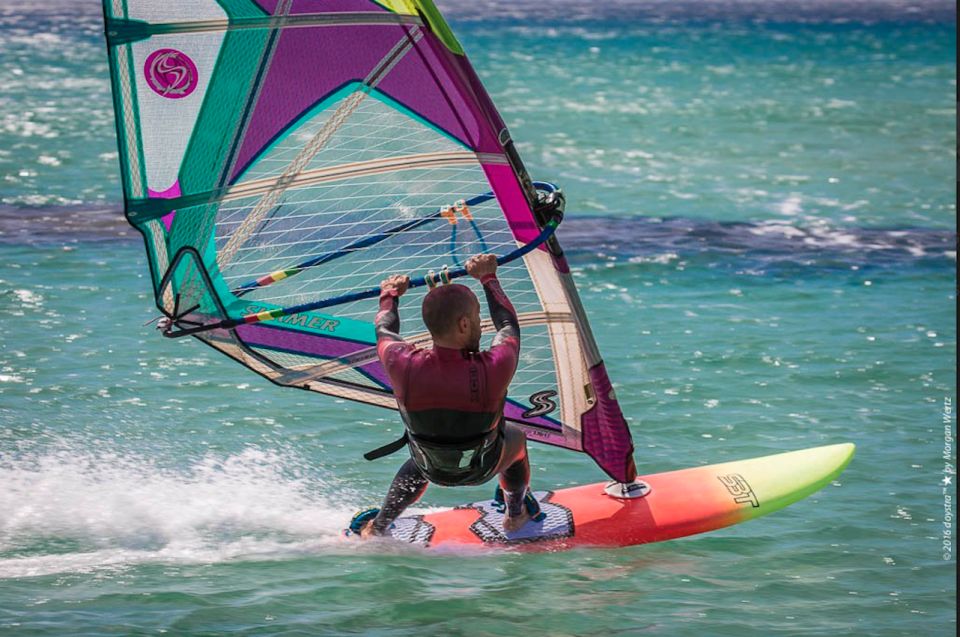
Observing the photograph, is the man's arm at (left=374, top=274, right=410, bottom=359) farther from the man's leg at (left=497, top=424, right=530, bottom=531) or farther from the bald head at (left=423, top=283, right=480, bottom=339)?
the man's leg at (left=497, top=424, right=530, bottom=531)

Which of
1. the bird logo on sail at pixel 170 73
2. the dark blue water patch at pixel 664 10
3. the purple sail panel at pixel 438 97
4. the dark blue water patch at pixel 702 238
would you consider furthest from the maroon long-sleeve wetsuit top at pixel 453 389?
the dark blue water patch at pixel 664 10

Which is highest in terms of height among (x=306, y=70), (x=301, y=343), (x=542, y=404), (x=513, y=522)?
(x=306, y=70)

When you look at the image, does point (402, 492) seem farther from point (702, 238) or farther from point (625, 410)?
point (702, 238)

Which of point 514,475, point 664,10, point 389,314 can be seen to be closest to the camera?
point 389,314

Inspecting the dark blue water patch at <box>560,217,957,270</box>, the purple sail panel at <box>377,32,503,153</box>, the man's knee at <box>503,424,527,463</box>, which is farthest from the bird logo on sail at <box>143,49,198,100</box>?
the dark blue water patch at <box>560,217,957,270</box>

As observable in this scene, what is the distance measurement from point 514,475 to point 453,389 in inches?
31.5

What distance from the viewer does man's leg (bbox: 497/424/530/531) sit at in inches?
252

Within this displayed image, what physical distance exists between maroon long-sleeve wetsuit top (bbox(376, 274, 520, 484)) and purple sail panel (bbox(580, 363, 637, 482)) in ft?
2.76

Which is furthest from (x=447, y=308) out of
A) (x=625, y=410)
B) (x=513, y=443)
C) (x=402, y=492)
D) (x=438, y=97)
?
(x=625, y=410)

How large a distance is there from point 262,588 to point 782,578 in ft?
7.90

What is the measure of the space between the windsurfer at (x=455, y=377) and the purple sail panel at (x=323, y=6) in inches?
44.8

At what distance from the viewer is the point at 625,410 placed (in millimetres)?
9273

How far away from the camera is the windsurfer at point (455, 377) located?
19.4 ft

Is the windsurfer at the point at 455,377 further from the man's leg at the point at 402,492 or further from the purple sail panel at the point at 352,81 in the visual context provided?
the purple sail panel at the point at 352,81
